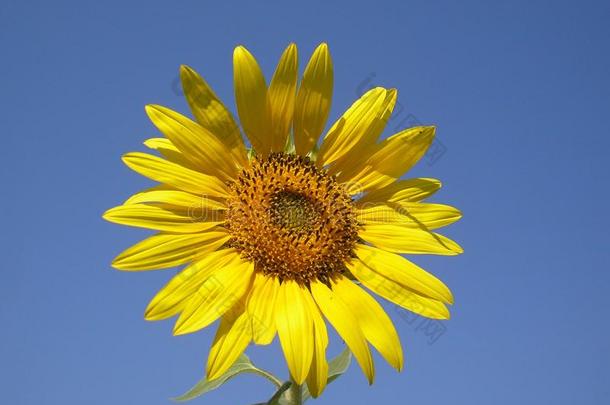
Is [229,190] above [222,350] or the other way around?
above

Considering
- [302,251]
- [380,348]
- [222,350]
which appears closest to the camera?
[222,350]

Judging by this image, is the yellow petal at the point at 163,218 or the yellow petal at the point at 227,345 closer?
the yellow petal at the point at 227,345

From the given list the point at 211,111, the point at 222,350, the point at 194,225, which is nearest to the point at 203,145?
the point at 211,111

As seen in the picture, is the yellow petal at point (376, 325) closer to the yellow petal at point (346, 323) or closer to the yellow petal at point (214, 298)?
the yellow petal at point (346, 323)

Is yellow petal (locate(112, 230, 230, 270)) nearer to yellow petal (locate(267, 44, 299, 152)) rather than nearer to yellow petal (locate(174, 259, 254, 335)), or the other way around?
yellow petal (locate(174, 259, 254, 335))

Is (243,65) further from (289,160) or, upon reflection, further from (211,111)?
(289,160)

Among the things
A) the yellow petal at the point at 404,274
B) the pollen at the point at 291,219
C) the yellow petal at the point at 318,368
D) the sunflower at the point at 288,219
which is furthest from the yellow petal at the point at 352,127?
the yellow petal at the point at 318,368

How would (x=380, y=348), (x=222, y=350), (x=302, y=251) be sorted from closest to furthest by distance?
1. (x=222, y=350)
2. (x=380, y=348)
3. (x=302, y=251)
